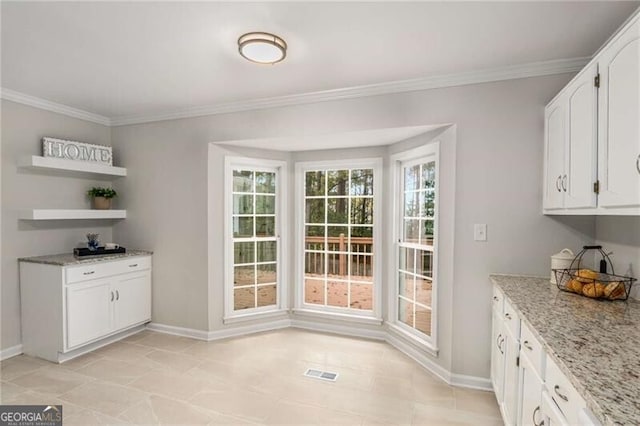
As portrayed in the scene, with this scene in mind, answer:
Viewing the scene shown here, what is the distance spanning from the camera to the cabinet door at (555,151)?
2.06 metres

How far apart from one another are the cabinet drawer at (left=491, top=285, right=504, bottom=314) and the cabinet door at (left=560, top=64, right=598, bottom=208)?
716mm

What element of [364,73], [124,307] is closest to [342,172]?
[364,73]

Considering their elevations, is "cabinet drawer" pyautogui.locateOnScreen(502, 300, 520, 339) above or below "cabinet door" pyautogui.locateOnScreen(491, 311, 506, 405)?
above

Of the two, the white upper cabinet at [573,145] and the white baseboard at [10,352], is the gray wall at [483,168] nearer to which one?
the white upper cabinet at [573,145]

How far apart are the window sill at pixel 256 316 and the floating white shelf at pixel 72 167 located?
7.09 feet

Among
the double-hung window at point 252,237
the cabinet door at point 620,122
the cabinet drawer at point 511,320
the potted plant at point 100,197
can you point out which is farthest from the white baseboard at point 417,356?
the potted plant at point 100,197

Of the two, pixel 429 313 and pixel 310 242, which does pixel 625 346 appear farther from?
pixel 310 242

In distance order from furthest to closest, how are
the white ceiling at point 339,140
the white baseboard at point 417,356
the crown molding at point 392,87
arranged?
the white ceiling at point 339,140 < the white baseboard at point 417,356 < the crown molding at point 392,87

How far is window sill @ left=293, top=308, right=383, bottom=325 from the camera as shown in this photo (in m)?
3.59

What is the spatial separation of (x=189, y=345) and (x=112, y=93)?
265 cm

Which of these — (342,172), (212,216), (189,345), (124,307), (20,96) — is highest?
(20,96)

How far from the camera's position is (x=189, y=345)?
11.3 feet

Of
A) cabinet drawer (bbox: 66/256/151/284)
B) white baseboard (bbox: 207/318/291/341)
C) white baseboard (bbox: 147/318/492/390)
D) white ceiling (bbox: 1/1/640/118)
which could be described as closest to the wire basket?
white baseboard (bbox: 147/318/492/390)

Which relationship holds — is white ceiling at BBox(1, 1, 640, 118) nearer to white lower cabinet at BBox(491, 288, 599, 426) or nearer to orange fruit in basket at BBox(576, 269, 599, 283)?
orange fruit in basket at BBox(576, 269, 599, 283)
